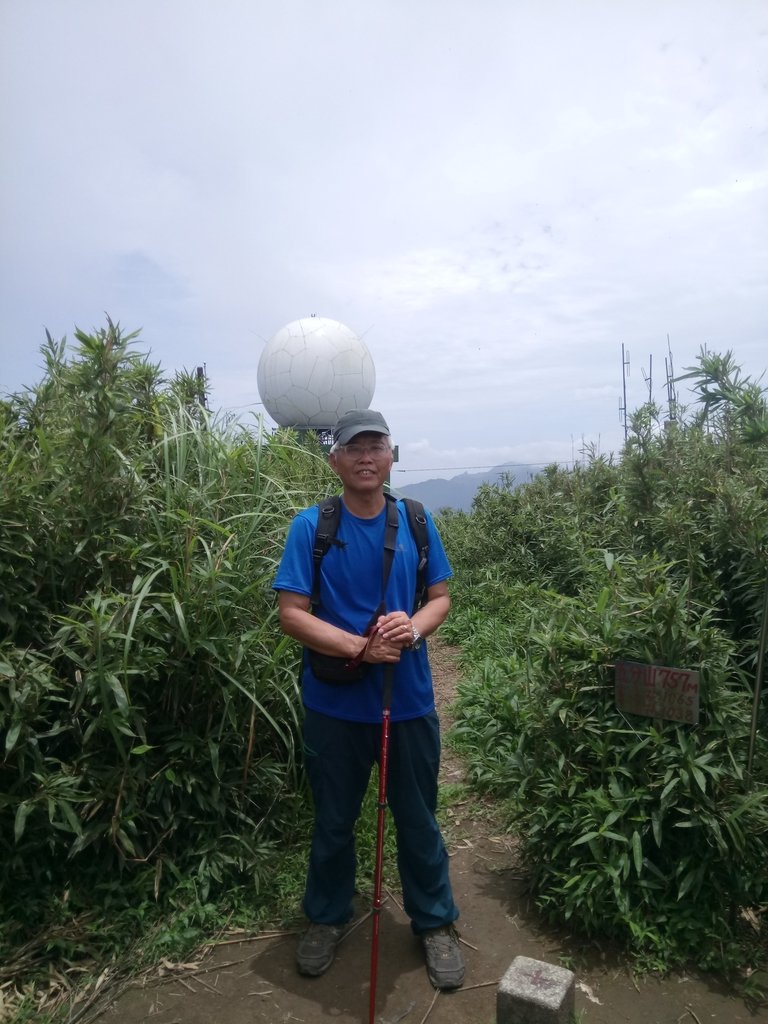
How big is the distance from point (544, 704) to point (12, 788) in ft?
6.12

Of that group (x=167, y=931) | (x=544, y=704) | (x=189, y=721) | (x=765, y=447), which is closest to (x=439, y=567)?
(x=544, y=704)

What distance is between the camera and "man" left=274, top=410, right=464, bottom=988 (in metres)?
2.41

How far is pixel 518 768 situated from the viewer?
2.85 meters

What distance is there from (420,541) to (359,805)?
933 mm

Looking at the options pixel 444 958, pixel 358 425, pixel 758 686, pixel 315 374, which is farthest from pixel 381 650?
pixel 315 374

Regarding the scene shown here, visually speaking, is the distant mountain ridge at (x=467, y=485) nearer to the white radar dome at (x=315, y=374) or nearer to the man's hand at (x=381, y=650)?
the white radar dome at (x=315, y=374)

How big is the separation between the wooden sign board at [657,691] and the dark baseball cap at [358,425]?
47.0 inches

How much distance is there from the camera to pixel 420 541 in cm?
255

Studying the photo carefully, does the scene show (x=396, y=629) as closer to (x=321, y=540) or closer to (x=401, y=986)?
(x=321, y=540)

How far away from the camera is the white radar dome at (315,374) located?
10461 mm

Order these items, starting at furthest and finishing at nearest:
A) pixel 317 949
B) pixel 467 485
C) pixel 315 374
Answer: pixel 467 485, pixel 315 374, pixel 317 949

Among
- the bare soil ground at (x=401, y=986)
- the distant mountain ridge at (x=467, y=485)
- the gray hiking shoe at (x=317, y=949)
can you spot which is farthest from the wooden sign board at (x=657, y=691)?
the distant mountain ridge at (x=467, y=485)

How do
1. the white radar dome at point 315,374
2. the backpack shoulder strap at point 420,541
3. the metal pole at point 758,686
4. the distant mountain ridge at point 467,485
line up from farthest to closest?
1. the white radar dome at point 315,374
2. the distant mountain ridge at point 467,485
3. the backpack shoulder strap at point 420,541
4. the metal pole at point 758,686

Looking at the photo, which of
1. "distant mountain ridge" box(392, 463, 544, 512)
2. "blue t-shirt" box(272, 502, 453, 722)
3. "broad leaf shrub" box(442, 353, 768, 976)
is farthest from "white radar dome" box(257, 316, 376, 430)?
"blue t-shirt" box(272, 502, 453, 722)
